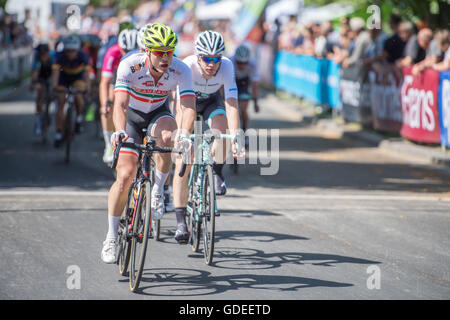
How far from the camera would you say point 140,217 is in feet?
20.5

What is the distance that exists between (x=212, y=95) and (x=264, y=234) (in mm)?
1625

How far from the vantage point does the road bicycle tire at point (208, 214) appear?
6910mm

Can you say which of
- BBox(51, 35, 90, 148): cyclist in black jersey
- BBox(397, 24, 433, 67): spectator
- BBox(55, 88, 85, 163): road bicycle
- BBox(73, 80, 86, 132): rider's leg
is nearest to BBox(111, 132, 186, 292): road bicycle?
BBox(55, 88, 85, 163): road bicycle

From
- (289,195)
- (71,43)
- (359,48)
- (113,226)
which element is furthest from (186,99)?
(359,48)

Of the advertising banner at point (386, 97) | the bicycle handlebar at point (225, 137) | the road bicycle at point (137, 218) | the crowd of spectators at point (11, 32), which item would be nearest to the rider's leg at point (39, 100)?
the advertising banner at point (386, 97)

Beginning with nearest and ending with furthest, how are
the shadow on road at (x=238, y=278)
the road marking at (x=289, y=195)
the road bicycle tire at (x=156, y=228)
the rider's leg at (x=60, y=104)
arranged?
the shadow on road at (x=238, y=278) → the road bicycle tire at (x=156, y=228) → the road marking at (x=289, y=195) → the rider's leg at (x=60, y=104)

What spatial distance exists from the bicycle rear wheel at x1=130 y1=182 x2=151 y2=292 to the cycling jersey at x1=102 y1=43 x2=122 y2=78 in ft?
16.1

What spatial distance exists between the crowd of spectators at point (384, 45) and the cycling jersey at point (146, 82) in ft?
24.9

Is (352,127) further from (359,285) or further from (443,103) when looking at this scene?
(359,285)

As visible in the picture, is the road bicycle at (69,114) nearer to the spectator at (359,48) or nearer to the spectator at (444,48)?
the spectator at (444,48)

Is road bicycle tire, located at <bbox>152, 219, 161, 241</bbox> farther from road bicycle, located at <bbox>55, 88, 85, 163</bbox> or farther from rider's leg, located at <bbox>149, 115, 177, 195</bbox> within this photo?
road bicycle, located at <bbox>55, 88, 85, 163</bbox>

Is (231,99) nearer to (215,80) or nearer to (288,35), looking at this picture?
(215,80)

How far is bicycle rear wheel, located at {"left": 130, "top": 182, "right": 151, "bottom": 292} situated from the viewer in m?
6.02

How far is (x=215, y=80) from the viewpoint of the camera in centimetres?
830
